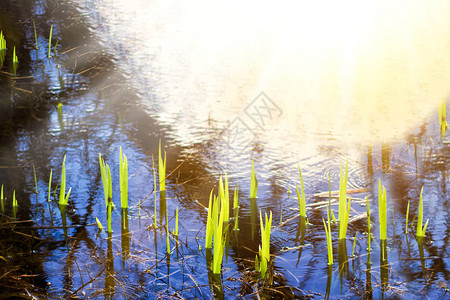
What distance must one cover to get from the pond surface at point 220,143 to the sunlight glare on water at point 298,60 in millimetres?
27

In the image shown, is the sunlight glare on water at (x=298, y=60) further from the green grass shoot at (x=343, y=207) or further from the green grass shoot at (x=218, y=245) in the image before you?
the green grass shoot at (x=218, y=245)

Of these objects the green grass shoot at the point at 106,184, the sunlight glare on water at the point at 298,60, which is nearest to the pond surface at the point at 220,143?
the sunlight glare on water at the point at 298,60

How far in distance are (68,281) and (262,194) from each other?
1.28m

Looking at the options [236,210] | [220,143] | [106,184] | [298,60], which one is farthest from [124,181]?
[298,60]

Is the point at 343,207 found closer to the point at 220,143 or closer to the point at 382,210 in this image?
the point at 382,210

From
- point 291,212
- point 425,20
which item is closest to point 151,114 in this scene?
point 291,212

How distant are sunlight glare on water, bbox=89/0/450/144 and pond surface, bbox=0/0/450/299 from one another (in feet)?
0.09

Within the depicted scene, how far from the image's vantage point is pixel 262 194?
3.10m

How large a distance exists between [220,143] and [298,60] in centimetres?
234

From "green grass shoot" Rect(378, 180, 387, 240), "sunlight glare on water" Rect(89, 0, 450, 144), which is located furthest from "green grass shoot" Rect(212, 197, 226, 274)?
"sunlight glare on water" Rect(89, 0, 450, 144)

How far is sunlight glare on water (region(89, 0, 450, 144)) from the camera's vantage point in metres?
4.36

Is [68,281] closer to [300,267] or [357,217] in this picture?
[300,267]

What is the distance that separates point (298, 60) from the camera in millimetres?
5812

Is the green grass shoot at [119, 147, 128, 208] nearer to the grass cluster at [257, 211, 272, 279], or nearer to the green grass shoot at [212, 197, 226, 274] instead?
the green grass shoot at [212, 197, 226, 274]
